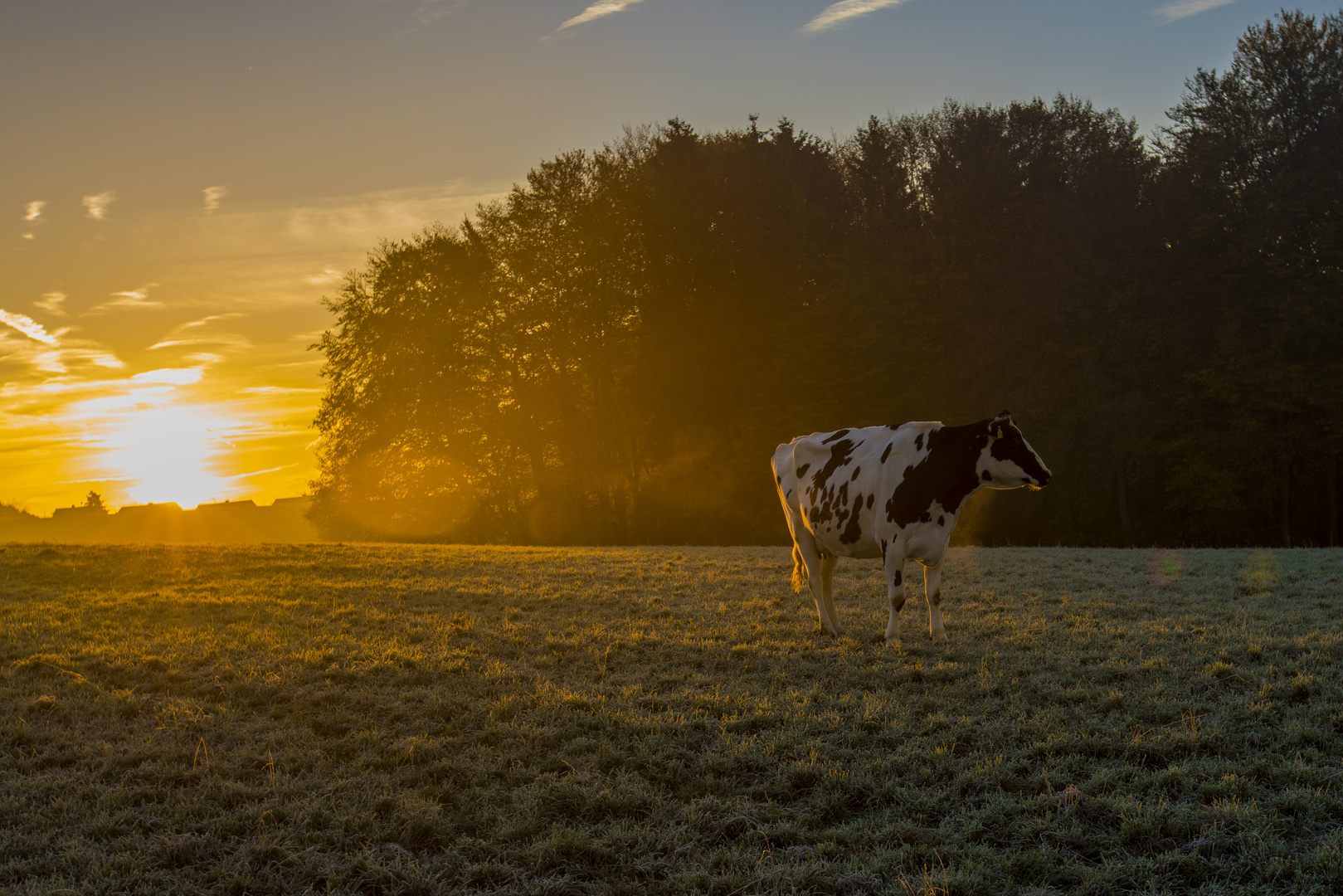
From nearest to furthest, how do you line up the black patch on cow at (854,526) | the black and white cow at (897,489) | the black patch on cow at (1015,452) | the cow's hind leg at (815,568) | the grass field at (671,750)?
1. the grass field at (671,750)
2. the black patch on cow at (1015,452)
3. the black and white cow at (897,489)
4. the black patch on cow at (854,526)
5. the cow's hind leg at (815,568)

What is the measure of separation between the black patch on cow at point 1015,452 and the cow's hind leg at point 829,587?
2.51 m

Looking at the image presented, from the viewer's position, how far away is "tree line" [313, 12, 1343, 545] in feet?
103

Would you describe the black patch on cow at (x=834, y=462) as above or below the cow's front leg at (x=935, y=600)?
above

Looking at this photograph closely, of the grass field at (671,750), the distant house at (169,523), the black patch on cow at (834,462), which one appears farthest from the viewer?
the distant house at (169,523)

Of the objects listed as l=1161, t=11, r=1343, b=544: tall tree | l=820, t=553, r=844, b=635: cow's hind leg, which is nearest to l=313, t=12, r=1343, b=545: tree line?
l=1161, t=11, r=1343, b=544: tall tree

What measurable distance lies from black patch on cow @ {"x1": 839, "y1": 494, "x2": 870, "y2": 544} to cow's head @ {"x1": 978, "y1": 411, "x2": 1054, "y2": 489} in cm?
148

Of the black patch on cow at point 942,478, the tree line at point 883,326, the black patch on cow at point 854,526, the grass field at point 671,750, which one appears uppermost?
the tree line at point 883,326

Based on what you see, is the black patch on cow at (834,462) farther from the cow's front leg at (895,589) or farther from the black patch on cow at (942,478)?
the cow's front leg at (895,589)

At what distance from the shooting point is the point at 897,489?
1020 centimetres

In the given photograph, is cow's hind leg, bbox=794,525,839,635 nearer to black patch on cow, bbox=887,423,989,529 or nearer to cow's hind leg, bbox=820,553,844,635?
cow's hind leg, bbox=820,553,844,635

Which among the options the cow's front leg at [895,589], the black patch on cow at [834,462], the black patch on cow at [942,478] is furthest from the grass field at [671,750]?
the black patch on cow at [834,462]

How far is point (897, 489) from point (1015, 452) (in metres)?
1.40

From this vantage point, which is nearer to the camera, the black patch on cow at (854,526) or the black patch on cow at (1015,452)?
the black patch on cow at (1015,452)

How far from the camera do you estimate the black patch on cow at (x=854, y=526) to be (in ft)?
34.5
